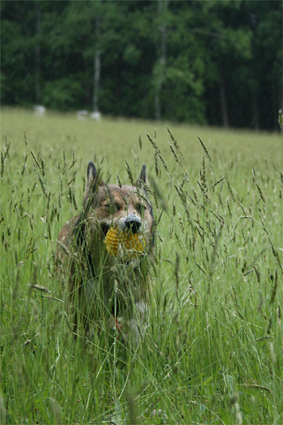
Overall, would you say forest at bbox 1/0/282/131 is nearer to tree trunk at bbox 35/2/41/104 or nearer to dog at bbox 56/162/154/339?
tree trunk at bbox 35/2/41/104

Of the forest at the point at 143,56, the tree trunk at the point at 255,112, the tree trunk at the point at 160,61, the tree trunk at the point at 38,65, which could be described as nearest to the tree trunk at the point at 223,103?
the forest at the point at 143,56

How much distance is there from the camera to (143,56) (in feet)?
132

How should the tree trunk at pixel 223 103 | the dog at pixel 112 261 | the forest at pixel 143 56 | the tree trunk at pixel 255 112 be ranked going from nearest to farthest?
the dog at pixel 112 261
the forest at pixel 143 56
the tree trunk at pixel 223 103
the tree trunk at pixel 255 112

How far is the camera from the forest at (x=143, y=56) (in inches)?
1393

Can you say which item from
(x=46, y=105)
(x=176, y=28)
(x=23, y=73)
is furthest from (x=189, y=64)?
(x=23, y=73)

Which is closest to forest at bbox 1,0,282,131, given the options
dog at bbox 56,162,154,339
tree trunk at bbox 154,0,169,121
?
tree trunk at bbox 154,0,169,121

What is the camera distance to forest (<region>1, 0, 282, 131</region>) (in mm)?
35375

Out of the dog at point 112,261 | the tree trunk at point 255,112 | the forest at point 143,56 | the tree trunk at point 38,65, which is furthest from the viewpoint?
the tree trunk at point 255,112

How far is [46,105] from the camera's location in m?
36.6

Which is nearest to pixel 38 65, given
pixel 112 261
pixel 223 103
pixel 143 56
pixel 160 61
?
pixel 143 56

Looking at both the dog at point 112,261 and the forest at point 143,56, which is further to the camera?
the forest at point 143,56

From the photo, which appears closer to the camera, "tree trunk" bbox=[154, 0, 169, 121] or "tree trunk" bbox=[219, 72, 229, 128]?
"tree trunk" bbox=[154, 0, 169, 121]

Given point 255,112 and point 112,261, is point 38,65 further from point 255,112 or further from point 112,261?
point 112,261

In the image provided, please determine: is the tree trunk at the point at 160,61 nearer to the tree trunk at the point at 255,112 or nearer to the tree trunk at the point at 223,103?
the tree trunk at the point at 223,103
